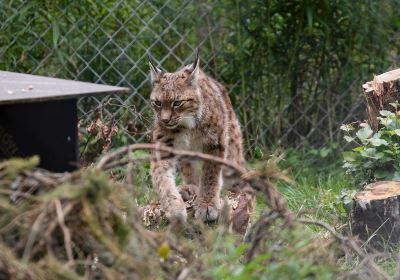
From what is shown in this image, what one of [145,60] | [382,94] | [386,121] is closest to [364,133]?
[386,121]

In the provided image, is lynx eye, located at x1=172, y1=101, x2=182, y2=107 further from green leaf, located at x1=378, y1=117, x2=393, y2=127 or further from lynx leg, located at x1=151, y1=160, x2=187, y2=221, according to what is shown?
green leaf, located at x1=378, y1=117, x2=393, y2=127

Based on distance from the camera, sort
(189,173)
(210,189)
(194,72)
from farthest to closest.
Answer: (189,173)
(194,72)
(210,189)

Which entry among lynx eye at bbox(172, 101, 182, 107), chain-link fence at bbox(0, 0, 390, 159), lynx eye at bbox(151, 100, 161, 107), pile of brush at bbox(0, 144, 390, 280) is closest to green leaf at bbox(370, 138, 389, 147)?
lynx eye at bbox(172, 101, 182, 107)

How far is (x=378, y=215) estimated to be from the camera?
4.50 m

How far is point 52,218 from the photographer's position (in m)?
2.74

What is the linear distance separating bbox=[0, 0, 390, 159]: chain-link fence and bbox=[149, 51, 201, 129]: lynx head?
82 cm

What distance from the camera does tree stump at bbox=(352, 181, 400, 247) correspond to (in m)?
4.46

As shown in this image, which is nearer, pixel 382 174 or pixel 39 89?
pixel 39 89

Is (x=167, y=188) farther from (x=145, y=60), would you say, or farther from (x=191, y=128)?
(x=145, y=60)

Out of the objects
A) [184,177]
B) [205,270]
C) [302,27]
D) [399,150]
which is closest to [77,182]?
[205,270]

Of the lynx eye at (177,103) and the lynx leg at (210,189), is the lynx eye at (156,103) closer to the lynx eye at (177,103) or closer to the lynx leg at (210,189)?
the lynx eye at (177,103)

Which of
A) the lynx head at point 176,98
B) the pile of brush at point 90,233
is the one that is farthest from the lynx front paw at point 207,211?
the pile of brush at point 90,233

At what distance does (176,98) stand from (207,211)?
74 cm

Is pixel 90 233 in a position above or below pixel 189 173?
above
